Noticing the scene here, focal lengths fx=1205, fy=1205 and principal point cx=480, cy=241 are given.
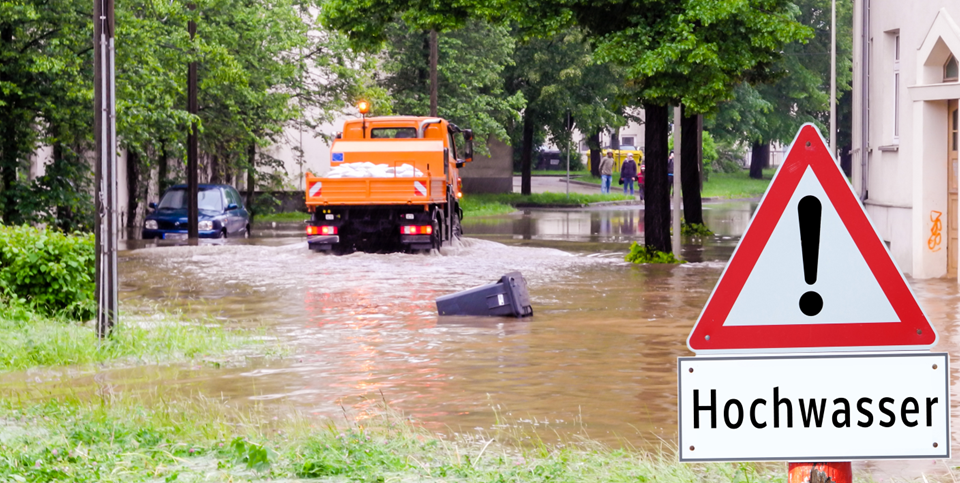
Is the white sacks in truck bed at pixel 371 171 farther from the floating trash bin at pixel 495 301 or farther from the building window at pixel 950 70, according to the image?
the building window at pixel 950 70

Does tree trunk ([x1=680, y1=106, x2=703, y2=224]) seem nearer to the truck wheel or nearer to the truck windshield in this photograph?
the truck wheel

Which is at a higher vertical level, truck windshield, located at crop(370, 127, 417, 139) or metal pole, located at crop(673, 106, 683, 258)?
truck windshield, located at crop(370, 127, 417, 139)

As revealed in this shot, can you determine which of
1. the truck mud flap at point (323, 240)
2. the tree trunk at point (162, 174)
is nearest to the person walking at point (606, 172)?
the tree trunk at point (162, 174)

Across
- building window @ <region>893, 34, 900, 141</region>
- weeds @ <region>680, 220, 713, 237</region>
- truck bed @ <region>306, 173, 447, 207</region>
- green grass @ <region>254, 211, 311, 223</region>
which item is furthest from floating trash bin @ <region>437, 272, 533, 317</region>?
green grass @ <region>254, 211, 311, 223</region>

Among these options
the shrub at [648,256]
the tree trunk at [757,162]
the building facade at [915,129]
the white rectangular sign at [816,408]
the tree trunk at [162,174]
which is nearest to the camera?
the white rectangular sign at [816,408]

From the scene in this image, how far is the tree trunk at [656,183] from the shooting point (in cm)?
2152

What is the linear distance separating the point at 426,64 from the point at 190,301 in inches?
1042

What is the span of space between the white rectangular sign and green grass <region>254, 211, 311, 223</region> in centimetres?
3594

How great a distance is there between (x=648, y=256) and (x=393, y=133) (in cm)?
701

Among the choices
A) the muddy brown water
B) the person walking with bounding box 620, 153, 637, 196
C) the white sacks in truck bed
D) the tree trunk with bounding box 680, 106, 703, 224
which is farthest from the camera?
the person walking with bounding box 620, 153, 637, 196

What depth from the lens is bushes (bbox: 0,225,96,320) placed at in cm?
1230

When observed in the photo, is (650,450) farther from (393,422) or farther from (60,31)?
(60,31)

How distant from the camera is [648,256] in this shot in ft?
70.8

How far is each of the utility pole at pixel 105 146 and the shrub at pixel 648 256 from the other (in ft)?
40.6
